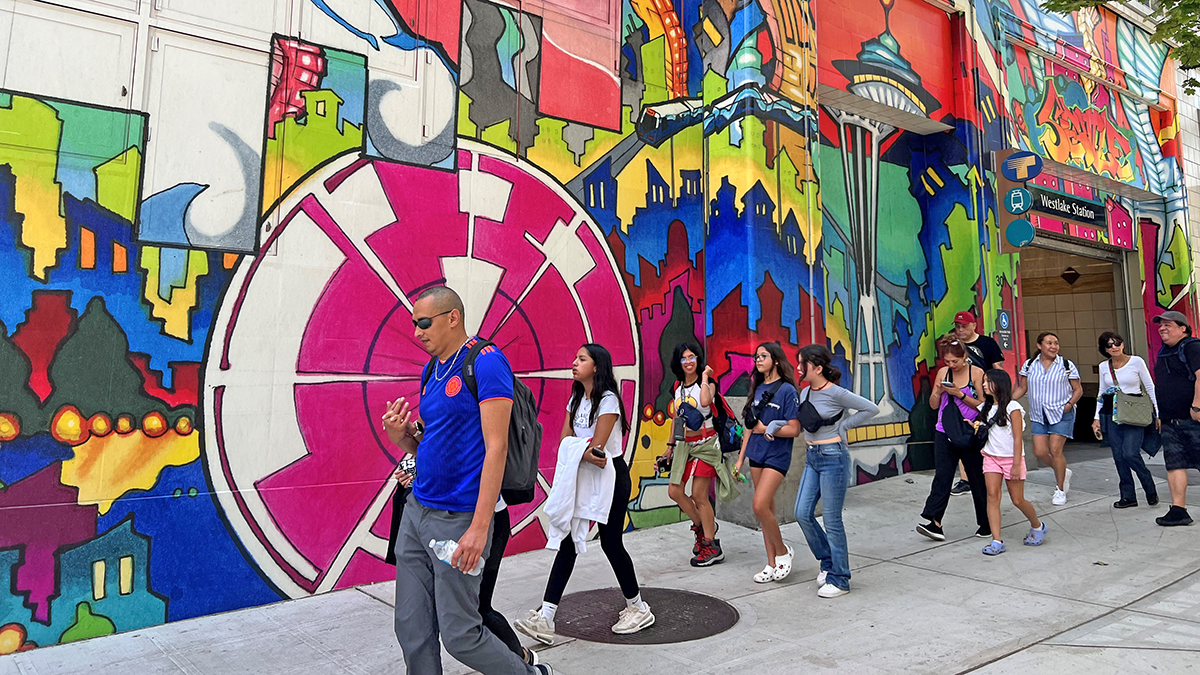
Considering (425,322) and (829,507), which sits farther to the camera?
(829,507)

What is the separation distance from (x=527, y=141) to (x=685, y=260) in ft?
6.67

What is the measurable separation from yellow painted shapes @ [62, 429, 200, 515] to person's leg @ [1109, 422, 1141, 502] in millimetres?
8307

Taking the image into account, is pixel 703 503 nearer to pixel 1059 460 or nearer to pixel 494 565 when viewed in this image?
pixel 494 565

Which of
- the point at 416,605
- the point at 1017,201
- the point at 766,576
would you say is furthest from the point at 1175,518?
the point at 416,605

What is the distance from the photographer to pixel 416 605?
118 inches

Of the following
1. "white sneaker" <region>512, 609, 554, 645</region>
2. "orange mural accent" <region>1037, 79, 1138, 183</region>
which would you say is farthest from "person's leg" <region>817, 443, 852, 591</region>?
"orange mural accent" <region>1037, 79, 1138, 183</region>

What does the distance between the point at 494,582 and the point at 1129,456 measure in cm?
696

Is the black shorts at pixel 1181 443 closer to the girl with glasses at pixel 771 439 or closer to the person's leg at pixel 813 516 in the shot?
the person's leg at pixel 813 516

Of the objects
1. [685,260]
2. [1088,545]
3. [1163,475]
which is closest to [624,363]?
[685,260]

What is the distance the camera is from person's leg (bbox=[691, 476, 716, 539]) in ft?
19.0

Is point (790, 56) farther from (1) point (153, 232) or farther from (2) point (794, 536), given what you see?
(1) point (153, 232)

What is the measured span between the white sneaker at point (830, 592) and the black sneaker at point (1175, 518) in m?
3.80

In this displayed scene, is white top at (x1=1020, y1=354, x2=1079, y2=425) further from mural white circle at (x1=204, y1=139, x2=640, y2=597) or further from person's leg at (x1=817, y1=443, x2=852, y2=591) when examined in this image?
mural white circle at (x1=204, y1=139, x2=640, y2=597)

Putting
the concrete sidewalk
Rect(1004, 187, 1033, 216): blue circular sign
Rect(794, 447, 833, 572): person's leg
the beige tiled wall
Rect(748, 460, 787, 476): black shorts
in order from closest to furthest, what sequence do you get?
the concrete sidewalk → Rect(794, 447, 833, 572): person's leg → Rect(748, 460, 787, 476): black shorts → Rect(1004, 187, 1033, 216): blue circular sign → the beige tiled wall
